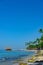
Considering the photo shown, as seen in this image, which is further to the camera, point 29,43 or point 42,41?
point 29,43

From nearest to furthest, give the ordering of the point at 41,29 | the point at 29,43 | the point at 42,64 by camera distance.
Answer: the point at 42,64 < the point at 41,29 < the point at 29,43

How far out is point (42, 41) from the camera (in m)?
41.5

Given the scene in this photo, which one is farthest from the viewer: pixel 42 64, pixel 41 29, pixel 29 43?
pixel 29 43

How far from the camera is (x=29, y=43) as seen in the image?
6694cm

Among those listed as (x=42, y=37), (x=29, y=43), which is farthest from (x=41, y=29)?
(x=29, y=43)

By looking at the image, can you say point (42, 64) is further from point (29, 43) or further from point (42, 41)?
point (29, 43)

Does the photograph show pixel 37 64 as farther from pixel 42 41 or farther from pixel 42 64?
pixel 42 41

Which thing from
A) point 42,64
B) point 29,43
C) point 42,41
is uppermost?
point 29,43

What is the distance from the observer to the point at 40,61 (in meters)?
10.2

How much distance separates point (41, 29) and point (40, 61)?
96.8 feet

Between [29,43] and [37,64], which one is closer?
[37,64]

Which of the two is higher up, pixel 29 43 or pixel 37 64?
pixel 29 43

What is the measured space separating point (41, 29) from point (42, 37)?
2990 millimetres

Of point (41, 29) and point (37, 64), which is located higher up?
point (41, 29)
